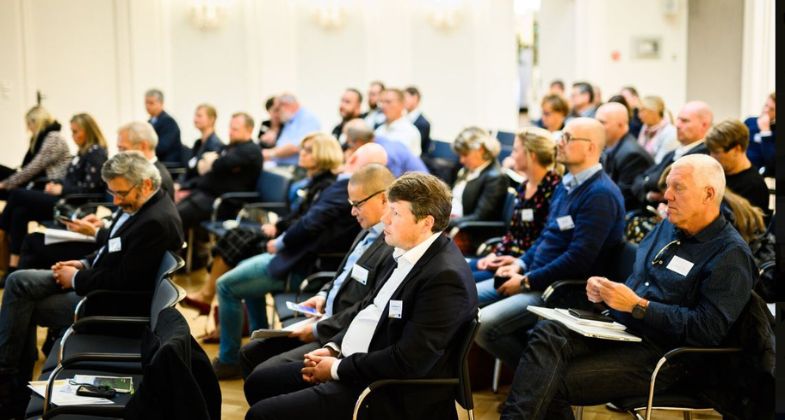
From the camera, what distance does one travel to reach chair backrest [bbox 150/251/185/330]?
3350mm

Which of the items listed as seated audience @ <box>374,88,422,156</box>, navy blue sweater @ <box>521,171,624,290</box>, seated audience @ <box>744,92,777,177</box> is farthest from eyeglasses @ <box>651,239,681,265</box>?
seated audience @ <box>374,88,422,156</box>

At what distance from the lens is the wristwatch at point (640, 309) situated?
323 cm

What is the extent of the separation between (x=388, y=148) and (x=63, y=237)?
7.29ft

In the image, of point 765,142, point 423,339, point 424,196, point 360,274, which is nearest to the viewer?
point 423,339

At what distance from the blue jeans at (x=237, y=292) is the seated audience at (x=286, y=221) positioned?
1.67 feet

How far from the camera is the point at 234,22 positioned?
38.4 feet

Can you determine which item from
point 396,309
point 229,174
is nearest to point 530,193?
point 396,309

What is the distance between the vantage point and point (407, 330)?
2.96 m

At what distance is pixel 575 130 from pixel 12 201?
495cm

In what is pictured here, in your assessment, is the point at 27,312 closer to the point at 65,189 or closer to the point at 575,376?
the point at 575,376

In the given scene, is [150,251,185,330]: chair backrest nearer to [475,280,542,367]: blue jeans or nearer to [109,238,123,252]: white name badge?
[109,238,123,252]: white name badge

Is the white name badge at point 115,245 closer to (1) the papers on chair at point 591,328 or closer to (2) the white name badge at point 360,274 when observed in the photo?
(2) the white name badge at point 360,274

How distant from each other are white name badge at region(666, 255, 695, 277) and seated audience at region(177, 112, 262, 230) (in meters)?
4.42

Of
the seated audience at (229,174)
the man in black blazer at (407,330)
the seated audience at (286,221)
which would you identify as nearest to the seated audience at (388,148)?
the seated audience at (286,221)
